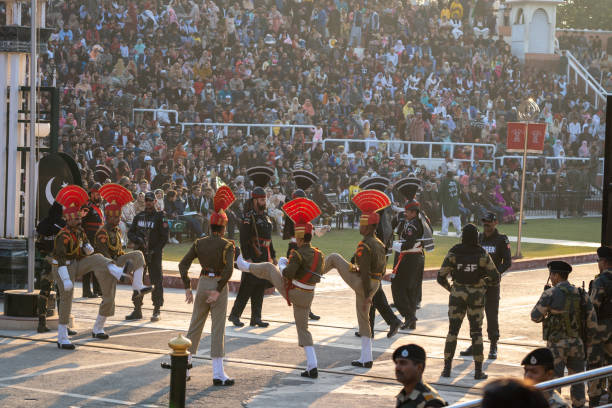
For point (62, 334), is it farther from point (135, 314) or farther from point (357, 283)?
point (357, 283)

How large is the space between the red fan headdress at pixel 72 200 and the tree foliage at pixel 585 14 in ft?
181

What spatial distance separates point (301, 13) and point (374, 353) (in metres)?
27.0

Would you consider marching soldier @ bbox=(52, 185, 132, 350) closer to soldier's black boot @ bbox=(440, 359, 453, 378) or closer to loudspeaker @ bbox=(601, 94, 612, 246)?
soldier's black boot @ bbox=(440, 359, 453, 378)

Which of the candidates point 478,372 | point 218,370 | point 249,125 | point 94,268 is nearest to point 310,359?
point 218,370

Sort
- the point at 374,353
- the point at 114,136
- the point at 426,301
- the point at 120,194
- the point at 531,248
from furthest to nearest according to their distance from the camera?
the point at 114,136
the point at 531,248
the point at 426,301
the point at 120,194
the point at 374,353

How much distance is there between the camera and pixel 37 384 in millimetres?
10680

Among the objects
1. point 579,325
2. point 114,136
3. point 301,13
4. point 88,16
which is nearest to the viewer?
point 579,325

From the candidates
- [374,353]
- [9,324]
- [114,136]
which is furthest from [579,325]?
[114,136]

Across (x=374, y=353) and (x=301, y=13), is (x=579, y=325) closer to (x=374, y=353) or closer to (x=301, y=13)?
(x=374, y=353)

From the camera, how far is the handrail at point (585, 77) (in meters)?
44.7

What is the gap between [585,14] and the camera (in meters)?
65.1

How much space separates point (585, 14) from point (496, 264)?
55093 millimetres

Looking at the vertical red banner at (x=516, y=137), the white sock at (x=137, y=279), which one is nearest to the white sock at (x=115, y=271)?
the white sock at (x=137, y=279)

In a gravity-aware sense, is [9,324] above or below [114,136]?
below
